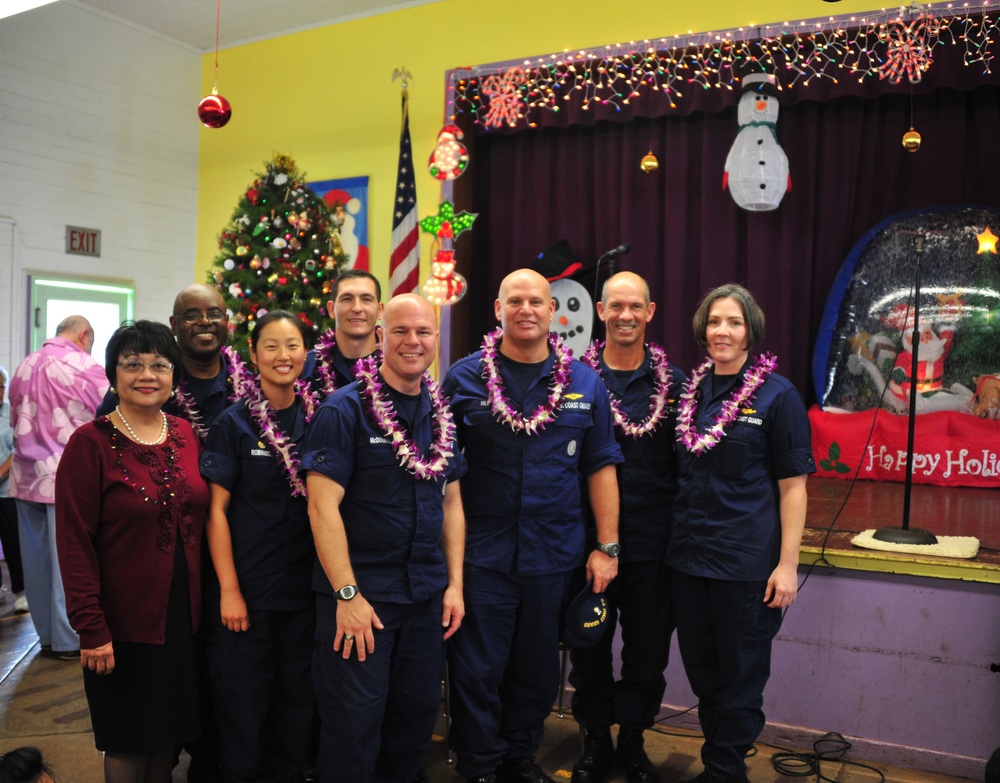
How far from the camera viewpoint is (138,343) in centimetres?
253

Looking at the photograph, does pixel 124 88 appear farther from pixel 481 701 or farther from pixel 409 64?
pixel 481 701

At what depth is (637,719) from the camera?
3154mm

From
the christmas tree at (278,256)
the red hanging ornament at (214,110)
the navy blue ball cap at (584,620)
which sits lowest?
the navy blue ball cap at (584,620)

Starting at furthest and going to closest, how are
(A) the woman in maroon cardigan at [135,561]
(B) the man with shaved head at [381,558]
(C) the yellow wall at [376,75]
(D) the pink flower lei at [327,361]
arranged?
(C) the yellow wall at [376,75] → (D) the pink flower lei at [327,361] → (B) the man with shaved head at [381,558] → (A) the woman in maroon cardigan at [135,561]

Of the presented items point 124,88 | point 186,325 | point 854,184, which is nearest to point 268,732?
point 186,325

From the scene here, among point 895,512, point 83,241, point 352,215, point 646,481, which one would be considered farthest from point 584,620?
point 83,241

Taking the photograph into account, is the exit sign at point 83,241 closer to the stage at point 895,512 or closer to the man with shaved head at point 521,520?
the man with shaved head at point 521,520

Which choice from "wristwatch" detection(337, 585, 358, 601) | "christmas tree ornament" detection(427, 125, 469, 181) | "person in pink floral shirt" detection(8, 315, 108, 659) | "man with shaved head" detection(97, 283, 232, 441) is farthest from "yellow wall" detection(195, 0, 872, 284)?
"wristwatch" detection(337, 585, 358, 601)

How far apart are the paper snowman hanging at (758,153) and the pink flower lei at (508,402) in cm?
356

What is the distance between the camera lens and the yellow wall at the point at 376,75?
642 cm

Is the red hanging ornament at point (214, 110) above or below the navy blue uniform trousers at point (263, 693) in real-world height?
above

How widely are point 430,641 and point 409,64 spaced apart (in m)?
5.85

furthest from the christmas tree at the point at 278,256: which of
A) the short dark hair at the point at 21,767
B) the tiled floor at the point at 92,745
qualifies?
the short dark hair at the point at 21,767

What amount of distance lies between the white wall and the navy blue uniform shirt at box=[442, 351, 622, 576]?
221 inches
